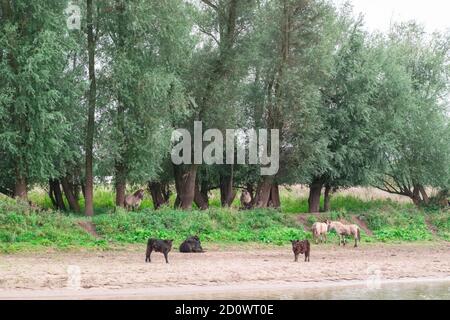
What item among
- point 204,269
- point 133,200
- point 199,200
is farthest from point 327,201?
point 204,269

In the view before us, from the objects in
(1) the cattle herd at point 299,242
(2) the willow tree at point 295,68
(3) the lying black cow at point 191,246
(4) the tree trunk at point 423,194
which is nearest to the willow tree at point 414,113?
(4) the tree trunk at point 423,194

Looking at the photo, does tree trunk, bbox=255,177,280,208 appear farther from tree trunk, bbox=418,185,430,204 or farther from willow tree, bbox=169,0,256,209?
tree trunk, bbox=418,185,430,204

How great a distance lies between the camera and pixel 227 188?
40.3m

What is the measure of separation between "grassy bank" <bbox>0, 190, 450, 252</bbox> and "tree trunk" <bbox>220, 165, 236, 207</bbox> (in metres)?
4.15

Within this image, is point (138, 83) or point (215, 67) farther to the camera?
point (215, 67)

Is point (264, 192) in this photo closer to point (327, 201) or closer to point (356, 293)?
point (327, 201)

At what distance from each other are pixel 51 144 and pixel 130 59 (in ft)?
17.8

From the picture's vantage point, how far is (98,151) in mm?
33281

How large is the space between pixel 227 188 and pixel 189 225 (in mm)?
9094

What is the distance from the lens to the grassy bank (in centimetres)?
2775

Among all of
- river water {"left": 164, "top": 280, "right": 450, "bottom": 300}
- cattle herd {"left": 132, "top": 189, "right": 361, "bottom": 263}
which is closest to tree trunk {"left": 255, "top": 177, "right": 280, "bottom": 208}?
cattle herd {"left": 132, "top": 189, "right": 361, "bottom": 263}
